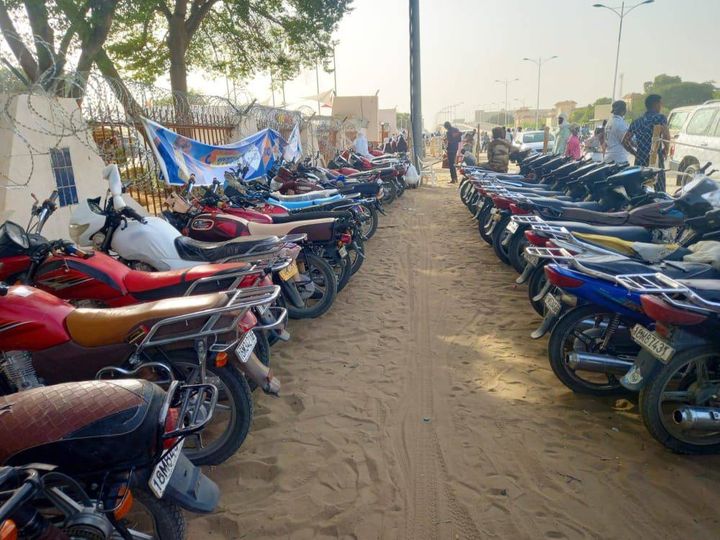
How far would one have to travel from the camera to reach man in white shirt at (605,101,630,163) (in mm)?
7539

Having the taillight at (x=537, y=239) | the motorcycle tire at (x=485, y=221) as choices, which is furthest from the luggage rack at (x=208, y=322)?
the motorcycle tire at (x=485, y=221)

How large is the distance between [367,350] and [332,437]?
1.19m

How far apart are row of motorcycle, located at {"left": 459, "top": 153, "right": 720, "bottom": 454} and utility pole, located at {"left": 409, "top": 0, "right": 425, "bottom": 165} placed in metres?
12.5

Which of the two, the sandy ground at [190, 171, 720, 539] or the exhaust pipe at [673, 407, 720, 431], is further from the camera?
the exhaust pipe at [673, 407, 720, 431]

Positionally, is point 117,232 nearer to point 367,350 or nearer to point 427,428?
point 367,350

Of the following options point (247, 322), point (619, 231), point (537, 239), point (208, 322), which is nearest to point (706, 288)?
point (537, 239)

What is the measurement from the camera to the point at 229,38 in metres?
16.1

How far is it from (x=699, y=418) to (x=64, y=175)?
6389mm

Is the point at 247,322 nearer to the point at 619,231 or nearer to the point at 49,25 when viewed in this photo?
the point at 619,231

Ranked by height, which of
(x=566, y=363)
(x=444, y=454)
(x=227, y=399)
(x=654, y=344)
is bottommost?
(x=444, y=454)

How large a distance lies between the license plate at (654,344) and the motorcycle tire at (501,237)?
3386mm

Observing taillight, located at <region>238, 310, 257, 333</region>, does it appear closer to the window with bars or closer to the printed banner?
the window with bars

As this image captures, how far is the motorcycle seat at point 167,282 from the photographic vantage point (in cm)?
303

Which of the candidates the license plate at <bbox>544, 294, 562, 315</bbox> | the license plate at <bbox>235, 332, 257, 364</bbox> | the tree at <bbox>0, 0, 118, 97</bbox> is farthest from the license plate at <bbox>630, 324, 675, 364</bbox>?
the tree at <bbox>0, 0, 118, 97</bbox>
